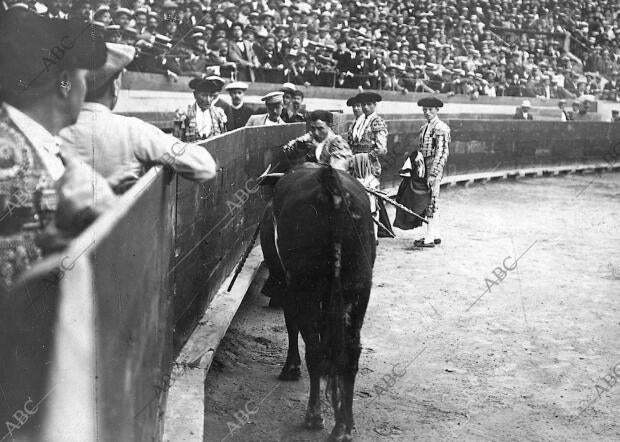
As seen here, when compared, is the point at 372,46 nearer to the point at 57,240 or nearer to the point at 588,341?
the point at 588,341

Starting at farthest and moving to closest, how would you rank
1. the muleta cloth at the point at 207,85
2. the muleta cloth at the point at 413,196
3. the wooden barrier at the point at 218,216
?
1. the muleta cloth at the point at 413,196
2. the muleta cloth at the point at 207,85
3. the wooden barrier at the point at 218,216

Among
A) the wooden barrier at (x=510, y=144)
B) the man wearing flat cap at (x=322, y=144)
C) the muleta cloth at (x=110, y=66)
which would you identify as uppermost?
the muleta cloth at (x=110, y=66)

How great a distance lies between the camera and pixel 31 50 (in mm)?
1882

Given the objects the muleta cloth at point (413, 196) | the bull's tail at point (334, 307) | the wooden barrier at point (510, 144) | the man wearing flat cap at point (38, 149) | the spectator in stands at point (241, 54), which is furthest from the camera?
the wooden barrier at point (510, 144)

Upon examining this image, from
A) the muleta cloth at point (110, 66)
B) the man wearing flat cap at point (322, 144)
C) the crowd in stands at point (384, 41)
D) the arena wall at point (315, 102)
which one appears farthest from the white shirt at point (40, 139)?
the arena wall at point (315, 102)

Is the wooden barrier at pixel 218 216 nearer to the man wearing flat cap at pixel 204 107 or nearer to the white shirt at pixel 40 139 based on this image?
the man wearing flat cap at pixel 204 107

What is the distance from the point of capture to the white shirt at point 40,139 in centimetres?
172

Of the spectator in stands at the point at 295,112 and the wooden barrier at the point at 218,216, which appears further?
the spectator in stands at the point at 295,112

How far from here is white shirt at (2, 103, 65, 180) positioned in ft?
5.64

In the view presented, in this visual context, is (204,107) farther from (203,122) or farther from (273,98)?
(273,98)

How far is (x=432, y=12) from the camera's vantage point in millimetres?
24344

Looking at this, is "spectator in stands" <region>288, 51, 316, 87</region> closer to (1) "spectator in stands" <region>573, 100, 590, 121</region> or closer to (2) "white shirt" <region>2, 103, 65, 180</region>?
(1) "spectator in stands" <region>573, 100, 590, 121</region>

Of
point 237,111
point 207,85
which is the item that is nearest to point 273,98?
point 237,111

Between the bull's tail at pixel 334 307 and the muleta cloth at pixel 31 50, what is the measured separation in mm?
2115
